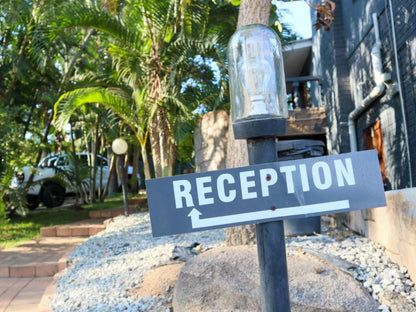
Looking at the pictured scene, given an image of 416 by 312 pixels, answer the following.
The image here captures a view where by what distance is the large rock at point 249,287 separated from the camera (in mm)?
2697

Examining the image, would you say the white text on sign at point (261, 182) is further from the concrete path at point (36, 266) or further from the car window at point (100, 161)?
the car window at point (100, 161)

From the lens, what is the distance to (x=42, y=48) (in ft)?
28.0

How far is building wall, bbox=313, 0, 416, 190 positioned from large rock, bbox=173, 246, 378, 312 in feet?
11.9

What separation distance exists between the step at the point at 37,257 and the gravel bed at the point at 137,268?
1.21 ft

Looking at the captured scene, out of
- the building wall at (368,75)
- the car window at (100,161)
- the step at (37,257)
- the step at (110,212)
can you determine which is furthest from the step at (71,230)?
the car window at (100,161)

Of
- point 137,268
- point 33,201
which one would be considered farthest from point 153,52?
point 33,201

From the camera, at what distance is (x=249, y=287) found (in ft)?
9.43

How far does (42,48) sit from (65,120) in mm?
1882

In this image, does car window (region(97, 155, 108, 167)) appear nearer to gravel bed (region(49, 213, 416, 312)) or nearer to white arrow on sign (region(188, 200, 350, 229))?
gravel bed (region(49, 213, 416, 312))

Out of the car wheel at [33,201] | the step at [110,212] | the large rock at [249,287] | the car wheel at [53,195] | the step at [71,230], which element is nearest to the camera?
the large rock at [249,287]

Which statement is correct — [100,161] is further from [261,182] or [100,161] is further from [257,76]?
[261,182]

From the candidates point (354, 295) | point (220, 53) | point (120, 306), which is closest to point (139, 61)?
point (220, 53)

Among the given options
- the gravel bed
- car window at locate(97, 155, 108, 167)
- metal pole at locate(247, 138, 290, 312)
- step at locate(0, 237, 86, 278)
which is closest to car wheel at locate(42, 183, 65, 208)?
car window at locate(97, 155, 108, 167)

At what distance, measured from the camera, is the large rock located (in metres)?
2.70
